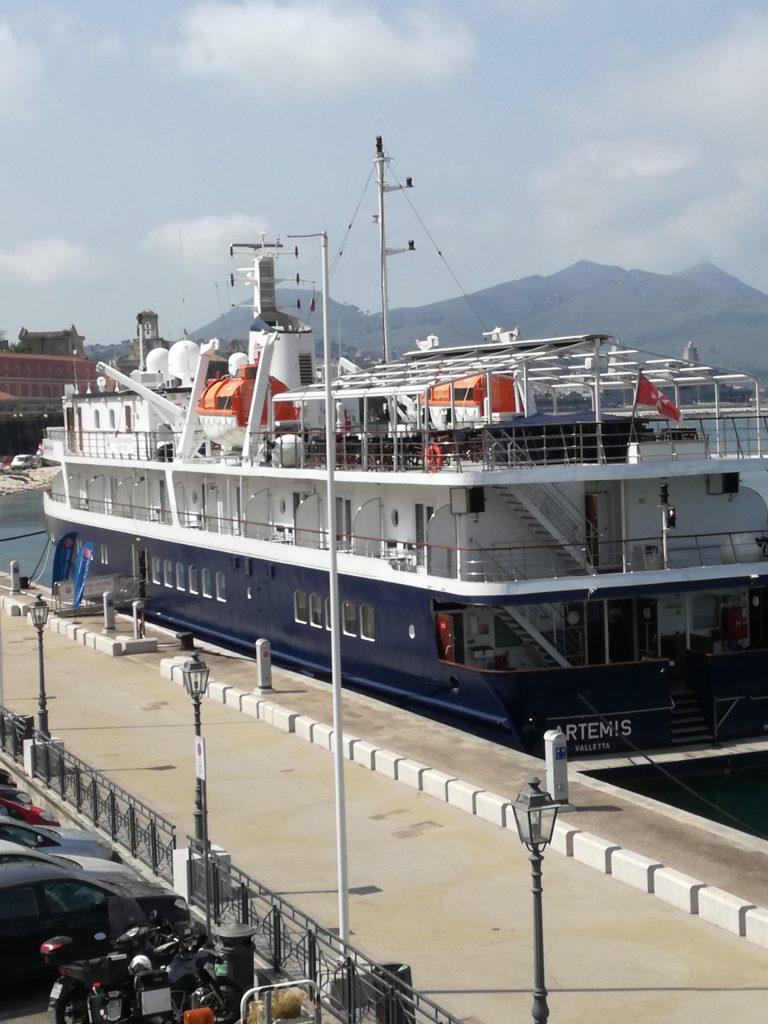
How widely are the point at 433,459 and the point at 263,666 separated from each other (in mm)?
5357

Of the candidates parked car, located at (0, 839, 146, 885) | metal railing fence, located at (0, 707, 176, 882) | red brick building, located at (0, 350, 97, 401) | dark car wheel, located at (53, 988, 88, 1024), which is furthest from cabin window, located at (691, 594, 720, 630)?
red brick building, located at (0, 350, 97, 401)

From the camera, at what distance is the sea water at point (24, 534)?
2790 inches

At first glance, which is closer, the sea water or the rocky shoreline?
the sea water

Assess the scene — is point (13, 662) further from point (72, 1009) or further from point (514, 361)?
point (72, 1009)

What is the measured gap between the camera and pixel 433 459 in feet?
84.1

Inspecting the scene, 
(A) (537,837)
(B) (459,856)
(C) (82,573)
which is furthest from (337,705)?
(C) (82,573)

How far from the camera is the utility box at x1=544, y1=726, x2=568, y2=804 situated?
18.2 meters

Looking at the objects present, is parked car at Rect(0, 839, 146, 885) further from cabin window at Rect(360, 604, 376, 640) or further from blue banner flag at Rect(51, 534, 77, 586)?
blue banner flag at Rect(51, 534, 77, 586)

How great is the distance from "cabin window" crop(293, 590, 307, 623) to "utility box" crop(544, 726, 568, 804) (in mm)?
12470

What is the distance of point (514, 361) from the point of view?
2456cm

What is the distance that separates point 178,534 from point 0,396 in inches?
5545

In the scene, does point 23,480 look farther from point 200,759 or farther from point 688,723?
point 200,759

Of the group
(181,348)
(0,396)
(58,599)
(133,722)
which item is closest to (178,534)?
(58,599)

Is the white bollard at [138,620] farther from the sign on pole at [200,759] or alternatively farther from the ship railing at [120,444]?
the sign on pole at [200,759]
